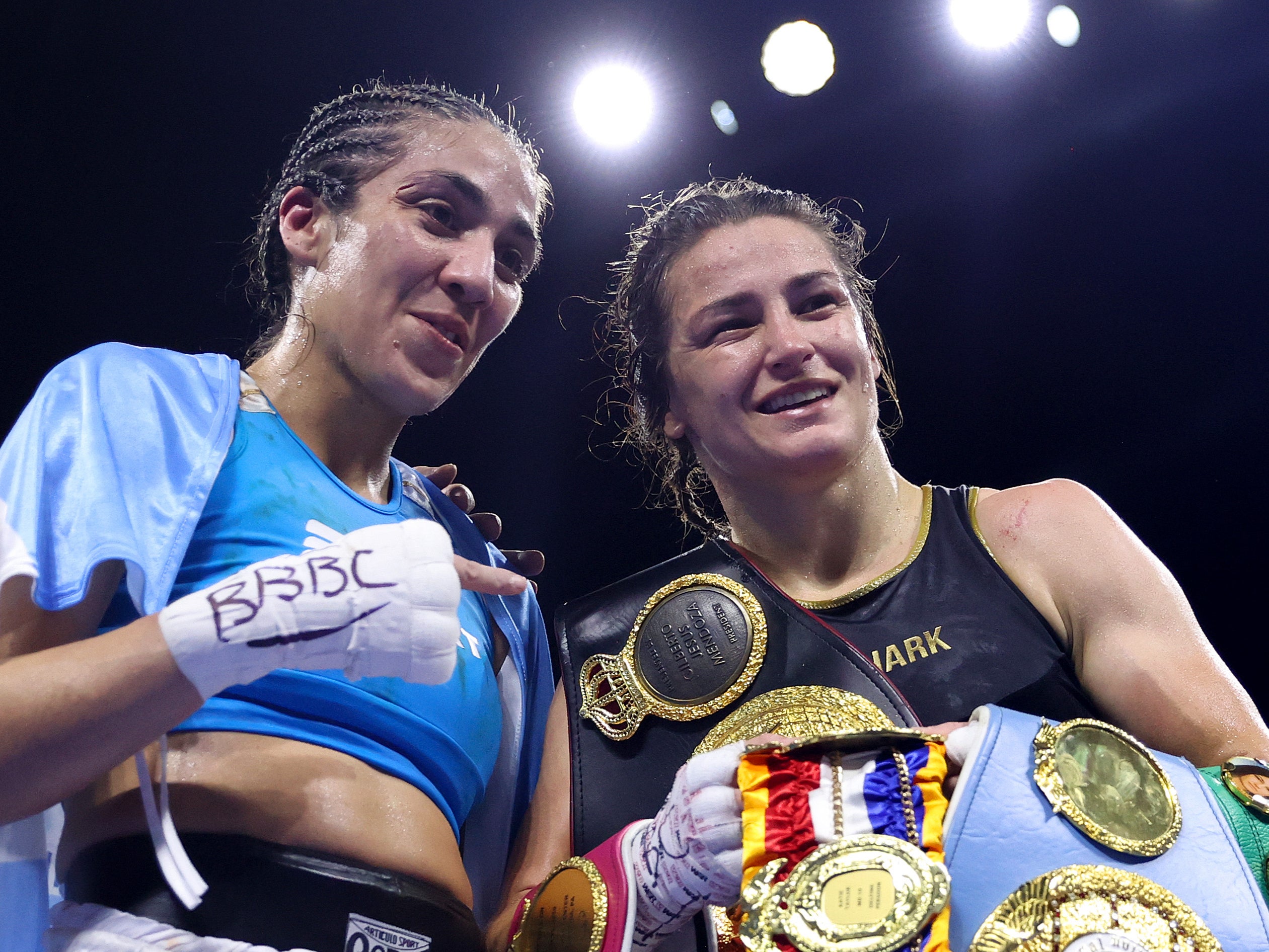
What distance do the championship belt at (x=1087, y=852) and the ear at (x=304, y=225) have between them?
150cm

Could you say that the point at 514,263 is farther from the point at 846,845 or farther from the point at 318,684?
the point at 846,845

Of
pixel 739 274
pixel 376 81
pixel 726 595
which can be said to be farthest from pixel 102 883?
pixel 376 81

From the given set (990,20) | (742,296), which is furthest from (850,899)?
(990,20)

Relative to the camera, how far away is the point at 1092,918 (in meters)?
0.98

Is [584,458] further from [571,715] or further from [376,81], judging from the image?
[571,715]

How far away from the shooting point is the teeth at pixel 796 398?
1812 mm

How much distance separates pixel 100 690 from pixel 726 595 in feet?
3.44

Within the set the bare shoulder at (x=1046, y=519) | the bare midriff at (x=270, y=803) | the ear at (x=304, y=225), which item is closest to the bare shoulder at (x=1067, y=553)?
the bare shoulder at (x=1046, y=519)

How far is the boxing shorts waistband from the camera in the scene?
1.19m

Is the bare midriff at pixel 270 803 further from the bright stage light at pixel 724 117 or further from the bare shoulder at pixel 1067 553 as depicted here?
the bright stage light at pixel 724 117

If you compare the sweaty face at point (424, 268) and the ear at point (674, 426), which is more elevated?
the sweaty face at point (424, 268)

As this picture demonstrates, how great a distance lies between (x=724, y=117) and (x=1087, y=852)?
285 centimetres

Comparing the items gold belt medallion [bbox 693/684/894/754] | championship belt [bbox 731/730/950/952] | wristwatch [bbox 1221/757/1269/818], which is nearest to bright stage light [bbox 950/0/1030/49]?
gold belt medallion [bbox 693/684/894/754]

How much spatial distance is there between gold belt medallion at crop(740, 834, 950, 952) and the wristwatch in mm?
436
